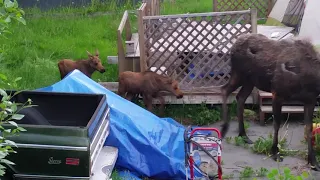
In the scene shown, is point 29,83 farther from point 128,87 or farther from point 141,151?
point 141,151

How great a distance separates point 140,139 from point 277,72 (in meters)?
1.98

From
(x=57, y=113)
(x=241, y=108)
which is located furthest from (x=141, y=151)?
(x=241, y=108)

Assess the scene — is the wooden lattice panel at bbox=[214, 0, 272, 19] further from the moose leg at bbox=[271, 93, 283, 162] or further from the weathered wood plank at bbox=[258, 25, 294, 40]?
the moose leg at bbox=[271, 93, 283, 162]

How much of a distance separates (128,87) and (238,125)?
184 cm

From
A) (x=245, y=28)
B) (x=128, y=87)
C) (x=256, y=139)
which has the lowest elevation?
(x=256, y=139)

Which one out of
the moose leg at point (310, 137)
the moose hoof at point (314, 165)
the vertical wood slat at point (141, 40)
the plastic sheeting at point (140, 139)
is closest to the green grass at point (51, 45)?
the vertical wood slat at point (141, 40)

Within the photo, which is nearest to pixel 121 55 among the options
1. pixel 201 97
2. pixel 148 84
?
pixel 148 84

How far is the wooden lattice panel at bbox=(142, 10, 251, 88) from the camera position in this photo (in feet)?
30.7

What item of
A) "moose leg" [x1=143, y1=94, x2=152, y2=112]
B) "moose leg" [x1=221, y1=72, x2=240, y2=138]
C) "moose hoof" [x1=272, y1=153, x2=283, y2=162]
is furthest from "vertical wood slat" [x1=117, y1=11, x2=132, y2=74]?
"moose hoof" [x1=272, y1=153, x2=283, y2=162]

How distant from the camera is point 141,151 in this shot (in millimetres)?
7109

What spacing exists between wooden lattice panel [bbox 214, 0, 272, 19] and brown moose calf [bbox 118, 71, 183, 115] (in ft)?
20.2

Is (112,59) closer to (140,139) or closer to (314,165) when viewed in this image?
(140,139)

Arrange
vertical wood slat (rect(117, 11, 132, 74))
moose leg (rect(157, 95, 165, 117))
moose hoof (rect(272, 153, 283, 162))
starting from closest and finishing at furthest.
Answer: moose hoof (rect(272, 153, 283, 162))
moose leg (rect(157, 95, 165, 117))
vertical wood slat (rect(117, 11, 132, 74))

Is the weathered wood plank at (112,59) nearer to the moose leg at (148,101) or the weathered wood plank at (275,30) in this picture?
the moose leg at (148,101)
